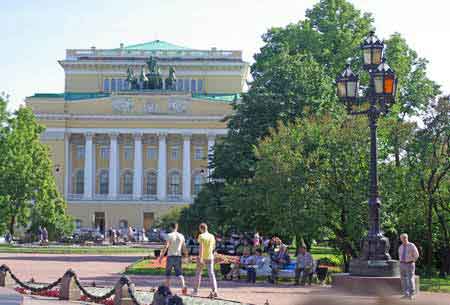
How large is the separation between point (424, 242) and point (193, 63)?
65.8 m

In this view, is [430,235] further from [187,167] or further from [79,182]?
[79,182]

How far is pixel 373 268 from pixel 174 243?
484 centimetres

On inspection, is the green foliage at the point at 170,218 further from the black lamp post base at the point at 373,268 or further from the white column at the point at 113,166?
the black lamp post base at the point at 373,268

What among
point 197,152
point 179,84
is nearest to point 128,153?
point 197,152

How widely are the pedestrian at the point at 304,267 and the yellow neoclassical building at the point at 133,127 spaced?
213 feet

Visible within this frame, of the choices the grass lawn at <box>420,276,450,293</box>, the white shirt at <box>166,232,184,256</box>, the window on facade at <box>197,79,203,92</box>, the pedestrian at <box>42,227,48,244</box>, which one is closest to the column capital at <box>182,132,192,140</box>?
the window on facade at <box>197,79,203,92</box>

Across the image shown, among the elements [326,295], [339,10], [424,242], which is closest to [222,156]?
[424,242]

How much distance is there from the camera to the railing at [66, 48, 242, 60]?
96062mm

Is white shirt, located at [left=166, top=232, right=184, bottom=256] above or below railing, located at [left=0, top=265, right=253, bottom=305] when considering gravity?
above

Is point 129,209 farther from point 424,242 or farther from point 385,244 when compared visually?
point 385,244

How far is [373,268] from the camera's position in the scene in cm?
1800

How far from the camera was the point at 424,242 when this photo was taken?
31.4 meters

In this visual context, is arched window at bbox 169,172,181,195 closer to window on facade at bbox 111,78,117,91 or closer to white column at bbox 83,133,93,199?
white column at bbox 83,133,93,199

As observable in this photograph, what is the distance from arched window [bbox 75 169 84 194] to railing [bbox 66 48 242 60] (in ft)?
43.7
